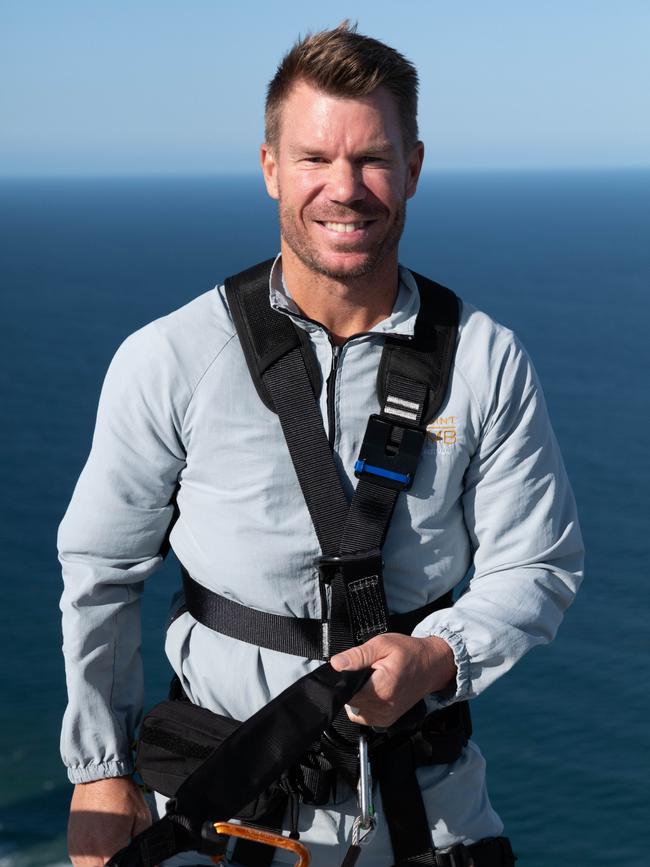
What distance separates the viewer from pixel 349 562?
2.65 m

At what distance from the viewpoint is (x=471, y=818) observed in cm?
288

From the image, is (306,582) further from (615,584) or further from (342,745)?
(615,584)

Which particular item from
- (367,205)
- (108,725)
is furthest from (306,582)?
(367,205)

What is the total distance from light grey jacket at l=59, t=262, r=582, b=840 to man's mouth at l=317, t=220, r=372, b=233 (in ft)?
0.75

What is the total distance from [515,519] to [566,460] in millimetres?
52973

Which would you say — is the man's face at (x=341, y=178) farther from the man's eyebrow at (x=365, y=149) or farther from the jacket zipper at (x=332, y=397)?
the jacket zipper at (x=332, y=397)

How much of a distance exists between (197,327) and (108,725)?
0.99 meters

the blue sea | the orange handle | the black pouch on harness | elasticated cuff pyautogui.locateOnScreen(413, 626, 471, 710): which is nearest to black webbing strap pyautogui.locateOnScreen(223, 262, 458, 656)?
elasticated cuff pyautogui.locateOnScreen(413, 626, 471, 710)

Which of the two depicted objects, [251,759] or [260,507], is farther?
Result: [260,507]

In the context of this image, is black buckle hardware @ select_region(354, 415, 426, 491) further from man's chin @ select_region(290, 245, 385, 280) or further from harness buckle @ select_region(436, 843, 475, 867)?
harness buckle @ select_region(436, 843, 475, 867)

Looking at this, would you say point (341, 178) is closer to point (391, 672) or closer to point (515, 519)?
point (515, 519)

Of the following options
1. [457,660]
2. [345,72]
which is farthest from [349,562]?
[345,72]

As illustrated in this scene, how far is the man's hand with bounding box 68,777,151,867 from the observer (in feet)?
9.10

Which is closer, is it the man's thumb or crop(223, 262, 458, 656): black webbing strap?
the man's thumb
